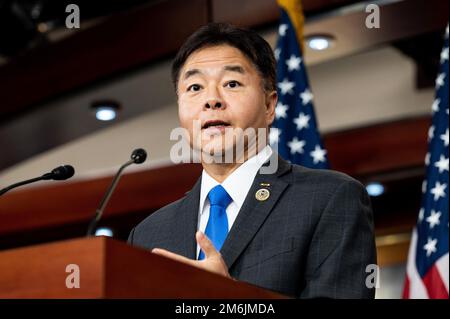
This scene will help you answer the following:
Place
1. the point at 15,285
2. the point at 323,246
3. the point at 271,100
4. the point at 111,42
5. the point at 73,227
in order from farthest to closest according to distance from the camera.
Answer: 1. the point at 73,227
2. the point at 111,42
3. the point at 271,100
4. the point at 323,246
5. the point at 15,285

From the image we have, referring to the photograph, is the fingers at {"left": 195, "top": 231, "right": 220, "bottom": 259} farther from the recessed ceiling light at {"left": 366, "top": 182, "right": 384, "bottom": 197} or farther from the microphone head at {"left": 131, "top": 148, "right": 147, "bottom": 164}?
the recessed ceiling light at {"left": 366, "top": 182, "right": 384, "bottom": 197}

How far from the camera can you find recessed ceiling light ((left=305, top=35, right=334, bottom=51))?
5.97m

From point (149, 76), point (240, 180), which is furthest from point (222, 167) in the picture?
point (149, 76)

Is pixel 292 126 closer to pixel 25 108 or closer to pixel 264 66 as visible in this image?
pixel 264 66

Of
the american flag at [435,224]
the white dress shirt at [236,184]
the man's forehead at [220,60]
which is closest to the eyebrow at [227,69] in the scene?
the man's forehead at [220,60]

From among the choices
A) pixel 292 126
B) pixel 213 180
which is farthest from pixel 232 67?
pixel 292 126

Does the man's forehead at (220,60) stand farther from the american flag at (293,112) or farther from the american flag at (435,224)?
the american flag at (435,224)

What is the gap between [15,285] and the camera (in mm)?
1574

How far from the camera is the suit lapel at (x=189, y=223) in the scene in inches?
89.3

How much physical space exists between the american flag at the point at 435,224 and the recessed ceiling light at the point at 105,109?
3369 mm

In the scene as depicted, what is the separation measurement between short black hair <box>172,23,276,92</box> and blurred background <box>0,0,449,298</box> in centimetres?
318

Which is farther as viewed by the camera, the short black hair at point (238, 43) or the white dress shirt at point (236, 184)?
the short black hair at point (238, 43)

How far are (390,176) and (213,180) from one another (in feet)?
15.0

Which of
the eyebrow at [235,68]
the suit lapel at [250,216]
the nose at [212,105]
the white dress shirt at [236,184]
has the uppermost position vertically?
the eyebrow at [235,68]
